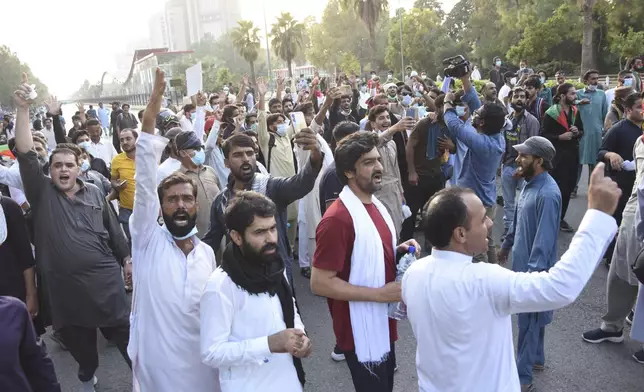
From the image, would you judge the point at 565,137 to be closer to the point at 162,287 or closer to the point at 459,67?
the point at 459,67

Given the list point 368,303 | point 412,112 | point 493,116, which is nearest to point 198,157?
point 368,303

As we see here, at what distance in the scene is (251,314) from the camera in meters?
2.35

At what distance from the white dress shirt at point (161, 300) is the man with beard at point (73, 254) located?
1.14 meters

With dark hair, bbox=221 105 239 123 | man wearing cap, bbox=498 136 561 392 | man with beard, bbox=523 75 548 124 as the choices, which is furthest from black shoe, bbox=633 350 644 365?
dark hair, bbox=221 105 239 123

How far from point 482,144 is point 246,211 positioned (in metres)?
3.16

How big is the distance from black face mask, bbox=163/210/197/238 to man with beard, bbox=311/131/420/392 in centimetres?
68

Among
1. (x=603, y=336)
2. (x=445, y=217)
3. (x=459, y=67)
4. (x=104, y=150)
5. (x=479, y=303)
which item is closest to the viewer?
(x=479, y=303)

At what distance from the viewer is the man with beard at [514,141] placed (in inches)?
273

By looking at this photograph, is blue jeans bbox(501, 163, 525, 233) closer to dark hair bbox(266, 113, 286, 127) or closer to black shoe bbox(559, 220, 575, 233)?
black shoe bbox(559, 220, 575, 233)

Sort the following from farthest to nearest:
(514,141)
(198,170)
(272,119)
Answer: (514,141)
(272,119)
(198,170)

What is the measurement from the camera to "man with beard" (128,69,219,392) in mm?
2711

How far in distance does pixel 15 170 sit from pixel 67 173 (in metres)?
0.81

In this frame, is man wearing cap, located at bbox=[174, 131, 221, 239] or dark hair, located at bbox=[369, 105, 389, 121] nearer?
man wearing cap, located at bbox=[174, 131, 221, 239]

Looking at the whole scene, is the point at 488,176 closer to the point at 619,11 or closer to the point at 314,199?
the point at 314,199
